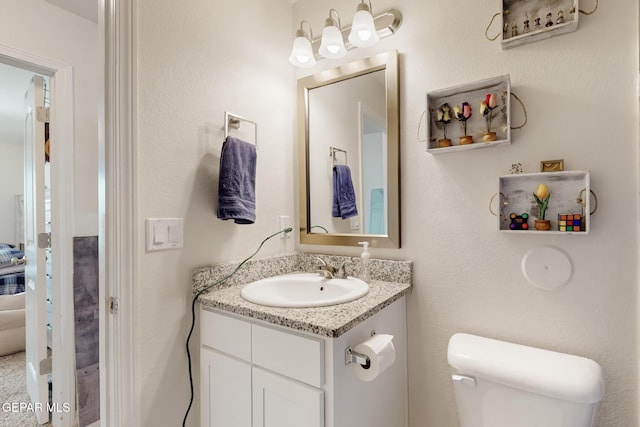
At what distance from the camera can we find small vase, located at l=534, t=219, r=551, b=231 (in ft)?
3.40

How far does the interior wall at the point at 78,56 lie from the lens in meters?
1.63

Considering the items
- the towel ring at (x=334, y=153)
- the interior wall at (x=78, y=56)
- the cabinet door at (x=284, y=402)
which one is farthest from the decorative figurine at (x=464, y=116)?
the interior wall at (x=78, y=56)

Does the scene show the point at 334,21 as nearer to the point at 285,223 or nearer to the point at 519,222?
the point at 285,223

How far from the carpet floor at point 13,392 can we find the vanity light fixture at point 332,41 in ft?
8.18

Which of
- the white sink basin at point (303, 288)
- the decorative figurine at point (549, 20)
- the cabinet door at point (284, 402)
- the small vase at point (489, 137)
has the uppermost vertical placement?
the decorative figurine at point (549, 20)

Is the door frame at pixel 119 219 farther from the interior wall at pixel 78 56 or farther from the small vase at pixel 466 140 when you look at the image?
the small vase at pixel 466 140

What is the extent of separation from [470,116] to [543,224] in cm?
47

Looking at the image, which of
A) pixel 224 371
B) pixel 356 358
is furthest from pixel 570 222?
pixel 224 371

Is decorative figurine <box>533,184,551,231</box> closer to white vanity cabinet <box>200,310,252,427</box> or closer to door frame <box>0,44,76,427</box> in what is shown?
white vanity cabinet <box>200,310,252,427</box>

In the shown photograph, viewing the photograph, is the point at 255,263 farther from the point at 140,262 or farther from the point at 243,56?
the point at 243,56

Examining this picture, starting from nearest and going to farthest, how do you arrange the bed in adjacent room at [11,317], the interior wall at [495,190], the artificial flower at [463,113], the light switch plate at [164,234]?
the interior wall at [495,190]
the light switch plate at [164,234]
the artificial flower at [463,113]
the bed in adjacent room at [11,317]

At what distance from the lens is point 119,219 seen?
39.9 inches

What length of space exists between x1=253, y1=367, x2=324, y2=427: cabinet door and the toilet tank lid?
0.49 m

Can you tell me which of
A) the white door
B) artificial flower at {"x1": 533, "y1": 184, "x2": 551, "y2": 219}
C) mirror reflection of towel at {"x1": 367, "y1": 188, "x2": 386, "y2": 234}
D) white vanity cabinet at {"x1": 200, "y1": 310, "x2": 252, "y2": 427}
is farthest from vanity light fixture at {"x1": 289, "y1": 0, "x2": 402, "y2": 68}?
the white door
